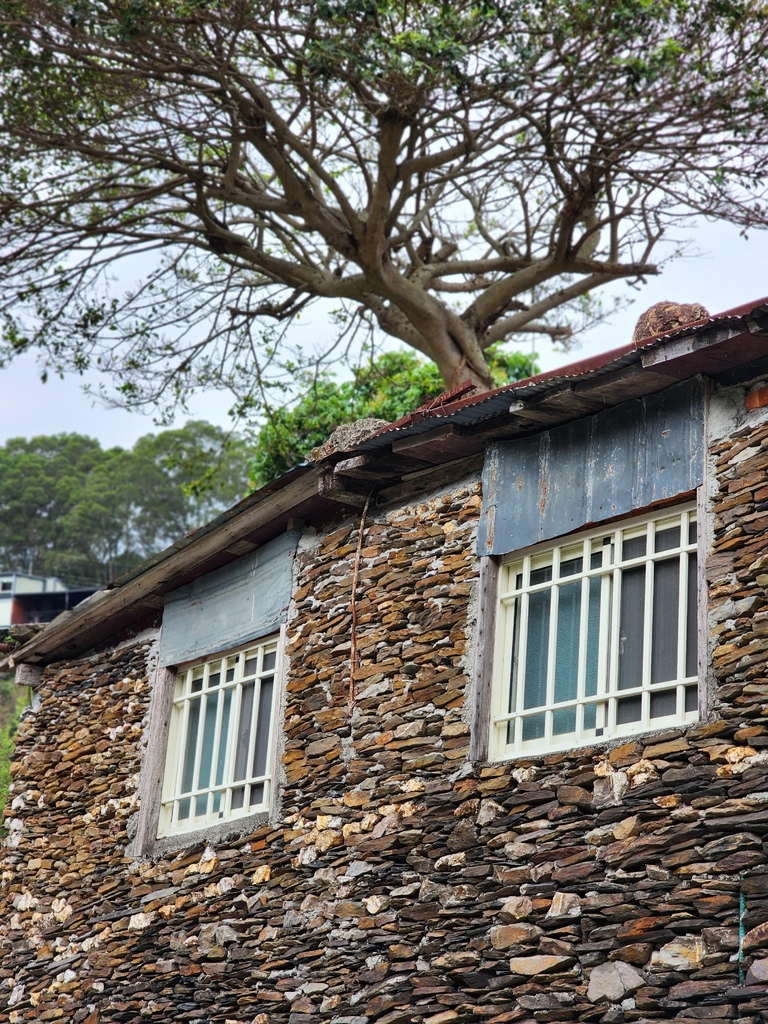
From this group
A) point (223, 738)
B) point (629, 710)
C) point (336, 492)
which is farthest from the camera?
point (223, 738)

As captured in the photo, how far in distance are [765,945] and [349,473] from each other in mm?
4442

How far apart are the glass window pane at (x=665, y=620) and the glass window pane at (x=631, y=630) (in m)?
0.09

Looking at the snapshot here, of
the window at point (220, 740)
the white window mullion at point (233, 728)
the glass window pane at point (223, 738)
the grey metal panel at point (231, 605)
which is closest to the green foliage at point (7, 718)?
the grey metal panel at point (231, 605)

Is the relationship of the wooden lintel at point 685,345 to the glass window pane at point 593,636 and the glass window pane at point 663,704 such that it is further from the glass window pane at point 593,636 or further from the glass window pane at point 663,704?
the glass window pane at point 663,704

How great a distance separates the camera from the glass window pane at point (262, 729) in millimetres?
10102

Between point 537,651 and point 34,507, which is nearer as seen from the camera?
point 537,651

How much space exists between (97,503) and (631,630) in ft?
135

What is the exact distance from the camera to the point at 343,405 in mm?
18734

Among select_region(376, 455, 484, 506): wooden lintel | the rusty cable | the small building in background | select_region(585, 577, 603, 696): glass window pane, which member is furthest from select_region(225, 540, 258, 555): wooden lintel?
the small building in background

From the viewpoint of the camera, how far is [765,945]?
625 centimetres

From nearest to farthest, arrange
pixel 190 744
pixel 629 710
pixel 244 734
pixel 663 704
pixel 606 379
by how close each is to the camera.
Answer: pixel 663 704 < pixel 629 710 < pixel 606 379 < pixel 244 734 < pixel 190 744

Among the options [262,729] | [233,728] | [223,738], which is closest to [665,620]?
[262,729]

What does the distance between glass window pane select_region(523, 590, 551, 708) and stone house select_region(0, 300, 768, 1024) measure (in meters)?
0.02

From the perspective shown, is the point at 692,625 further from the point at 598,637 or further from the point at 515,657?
the point at 515,657
